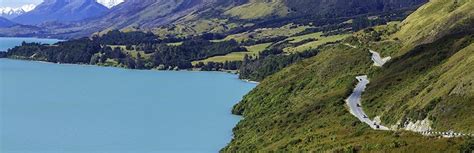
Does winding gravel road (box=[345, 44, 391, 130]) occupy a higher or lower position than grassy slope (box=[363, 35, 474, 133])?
lower

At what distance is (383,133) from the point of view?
59125 mm

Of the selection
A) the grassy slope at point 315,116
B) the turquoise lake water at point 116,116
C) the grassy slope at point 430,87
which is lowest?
the turquoise lake water at point 116,116

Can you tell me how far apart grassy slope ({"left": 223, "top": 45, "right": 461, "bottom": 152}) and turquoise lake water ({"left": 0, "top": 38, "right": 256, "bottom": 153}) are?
5.85 metres

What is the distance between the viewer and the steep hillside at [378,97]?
57697mm

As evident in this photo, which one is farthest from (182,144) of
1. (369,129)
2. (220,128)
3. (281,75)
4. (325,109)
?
(281,75)

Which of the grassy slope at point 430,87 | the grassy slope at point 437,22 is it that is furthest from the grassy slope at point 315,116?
the grassy slope at point 437,22

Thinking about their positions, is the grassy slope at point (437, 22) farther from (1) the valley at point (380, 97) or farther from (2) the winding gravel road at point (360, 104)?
(2) the winding gravel road at point (360, 104)

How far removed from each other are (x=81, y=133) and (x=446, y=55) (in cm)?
4969

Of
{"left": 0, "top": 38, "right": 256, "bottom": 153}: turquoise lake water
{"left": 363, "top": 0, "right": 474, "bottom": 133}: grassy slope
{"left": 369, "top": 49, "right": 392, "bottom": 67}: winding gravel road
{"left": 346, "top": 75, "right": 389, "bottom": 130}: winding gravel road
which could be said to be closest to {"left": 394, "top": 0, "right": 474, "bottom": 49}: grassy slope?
{"left": 363, "top": 0, "right": 474, "bottom": 133}: grassy slope

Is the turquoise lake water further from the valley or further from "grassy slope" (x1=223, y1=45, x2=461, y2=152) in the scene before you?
"grassy slope" (x1=223, y1=45, x2=461, y2=152)

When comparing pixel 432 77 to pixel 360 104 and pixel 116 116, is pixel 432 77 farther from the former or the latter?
pixel 116 116

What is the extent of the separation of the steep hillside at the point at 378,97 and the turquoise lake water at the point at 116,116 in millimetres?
7121

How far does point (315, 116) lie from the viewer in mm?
82688

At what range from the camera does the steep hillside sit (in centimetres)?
5770
